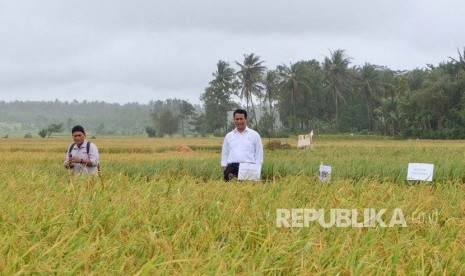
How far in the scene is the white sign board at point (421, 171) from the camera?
6.01 m

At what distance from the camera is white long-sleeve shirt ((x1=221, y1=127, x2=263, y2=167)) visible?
276 inches

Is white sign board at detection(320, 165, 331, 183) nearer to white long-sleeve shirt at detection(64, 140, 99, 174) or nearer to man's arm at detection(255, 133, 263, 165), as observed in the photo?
man's arm at detection(255, 133, 263, 165)

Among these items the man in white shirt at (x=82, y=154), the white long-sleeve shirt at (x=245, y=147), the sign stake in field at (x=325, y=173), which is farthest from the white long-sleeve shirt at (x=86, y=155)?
the sign stake in field at (x=325, y=173)

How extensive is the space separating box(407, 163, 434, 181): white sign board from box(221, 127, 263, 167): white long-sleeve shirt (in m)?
1.77

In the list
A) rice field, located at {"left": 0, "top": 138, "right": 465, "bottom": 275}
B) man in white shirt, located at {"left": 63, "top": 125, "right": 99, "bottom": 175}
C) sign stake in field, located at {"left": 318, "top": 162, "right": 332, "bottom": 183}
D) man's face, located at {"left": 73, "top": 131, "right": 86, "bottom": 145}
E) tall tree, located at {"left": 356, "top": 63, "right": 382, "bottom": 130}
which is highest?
tall tree, located at {"left": 356, "top": 63, "right": 382, "bottom": 130}

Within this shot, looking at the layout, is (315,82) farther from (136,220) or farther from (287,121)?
(136,220)

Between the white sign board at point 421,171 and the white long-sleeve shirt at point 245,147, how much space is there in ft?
5.80

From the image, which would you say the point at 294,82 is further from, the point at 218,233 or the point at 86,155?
the point at 218,233

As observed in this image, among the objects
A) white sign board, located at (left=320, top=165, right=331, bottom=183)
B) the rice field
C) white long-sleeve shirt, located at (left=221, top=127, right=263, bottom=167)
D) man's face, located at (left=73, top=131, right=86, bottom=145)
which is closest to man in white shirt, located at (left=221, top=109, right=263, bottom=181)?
white long-sleeve shirt, located at (left=221, top=127, right=263, bottom=167)

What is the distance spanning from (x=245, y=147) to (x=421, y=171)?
2.04 metres

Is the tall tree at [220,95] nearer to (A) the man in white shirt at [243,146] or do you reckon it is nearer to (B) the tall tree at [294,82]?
(B) the tall tree at [294,82]

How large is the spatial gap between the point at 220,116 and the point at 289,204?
68025mm

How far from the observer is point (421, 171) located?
20.2 feet

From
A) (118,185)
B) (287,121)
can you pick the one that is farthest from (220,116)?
(118,185)
